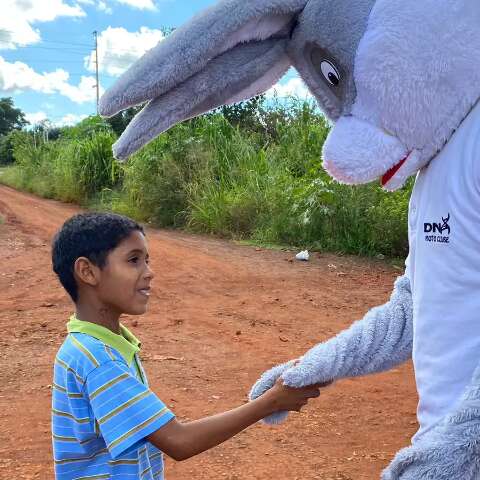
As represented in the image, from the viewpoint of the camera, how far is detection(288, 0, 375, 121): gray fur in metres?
1.36

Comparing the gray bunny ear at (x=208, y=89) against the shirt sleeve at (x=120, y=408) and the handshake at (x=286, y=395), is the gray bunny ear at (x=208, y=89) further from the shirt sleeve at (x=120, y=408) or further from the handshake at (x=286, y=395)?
the handshake at (x=286, y=395)

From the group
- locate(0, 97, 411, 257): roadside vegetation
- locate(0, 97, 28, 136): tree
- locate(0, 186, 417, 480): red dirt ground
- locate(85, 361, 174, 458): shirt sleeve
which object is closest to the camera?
locate(85, 361, 174, 458): shirt sleeve

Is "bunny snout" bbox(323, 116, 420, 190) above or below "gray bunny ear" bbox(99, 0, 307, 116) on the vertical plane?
below

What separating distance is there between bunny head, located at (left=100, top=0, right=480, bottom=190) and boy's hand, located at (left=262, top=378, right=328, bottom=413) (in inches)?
20.5

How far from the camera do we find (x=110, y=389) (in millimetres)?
1371

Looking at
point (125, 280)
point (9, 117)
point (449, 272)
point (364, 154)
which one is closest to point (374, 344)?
point (449, 272)

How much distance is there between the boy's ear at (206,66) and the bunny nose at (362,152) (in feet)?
1.10

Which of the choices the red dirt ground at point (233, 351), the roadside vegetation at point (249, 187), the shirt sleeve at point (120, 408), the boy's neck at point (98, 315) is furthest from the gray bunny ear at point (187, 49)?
the roadside vegetation at point (249, 187)

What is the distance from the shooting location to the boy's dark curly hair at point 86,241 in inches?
59.4

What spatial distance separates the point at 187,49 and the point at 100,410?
82 centimetres

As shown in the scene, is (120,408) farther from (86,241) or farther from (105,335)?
(86,241)

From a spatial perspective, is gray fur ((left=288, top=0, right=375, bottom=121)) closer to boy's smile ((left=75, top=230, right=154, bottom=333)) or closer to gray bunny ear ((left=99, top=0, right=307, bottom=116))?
gray bunny ear ((left=99, top=0, right=307, bottom=116))

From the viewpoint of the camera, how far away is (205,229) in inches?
412

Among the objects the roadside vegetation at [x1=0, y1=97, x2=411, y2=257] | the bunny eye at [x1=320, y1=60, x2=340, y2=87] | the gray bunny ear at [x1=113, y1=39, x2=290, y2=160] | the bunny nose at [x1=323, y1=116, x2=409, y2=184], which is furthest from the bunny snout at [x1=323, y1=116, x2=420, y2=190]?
the roadside vegetation at [x1=0, y1=97, x2=411, y2=257]
